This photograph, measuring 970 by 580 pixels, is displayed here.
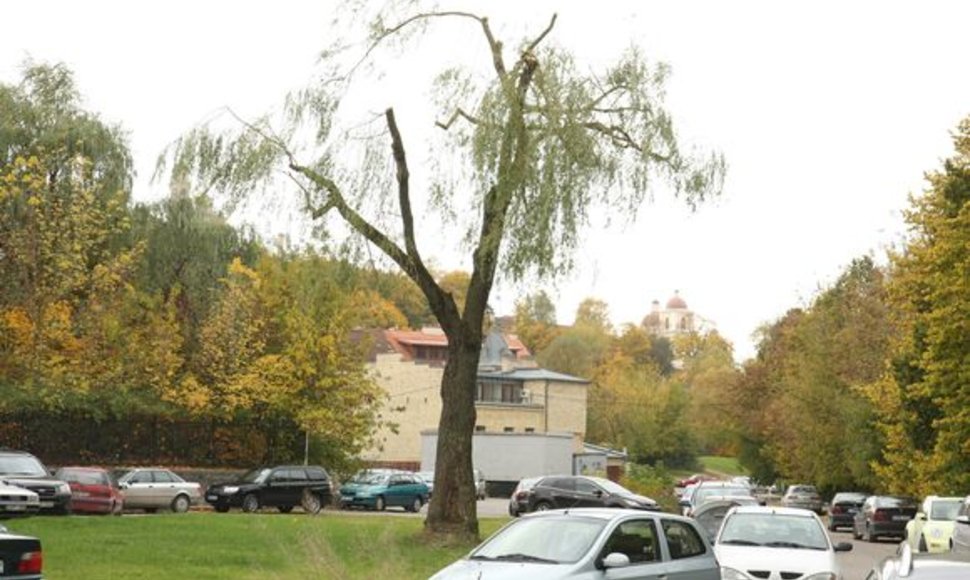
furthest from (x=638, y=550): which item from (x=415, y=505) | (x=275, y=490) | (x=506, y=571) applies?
(x=415, y=505)

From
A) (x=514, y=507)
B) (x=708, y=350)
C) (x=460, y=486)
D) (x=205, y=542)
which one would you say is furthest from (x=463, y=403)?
(x=708, y=350)

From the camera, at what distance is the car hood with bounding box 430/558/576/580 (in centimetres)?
1294

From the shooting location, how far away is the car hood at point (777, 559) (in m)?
18.4

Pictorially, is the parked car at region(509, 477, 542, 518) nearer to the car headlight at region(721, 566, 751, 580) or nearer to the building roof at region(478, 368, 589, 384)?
the car headlight at region(721, 566, 751, 580)

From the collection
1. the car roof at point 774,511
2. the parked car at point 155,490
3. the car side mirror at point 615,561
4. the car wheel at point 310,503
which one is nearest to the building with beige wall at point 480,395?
the car wheel at point 310,503

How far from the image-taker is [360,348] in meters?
54.9

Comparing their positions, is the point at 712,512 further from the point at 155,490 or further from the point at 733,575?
the point at 155,490

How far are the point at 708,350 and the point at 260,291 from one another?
12274 cm

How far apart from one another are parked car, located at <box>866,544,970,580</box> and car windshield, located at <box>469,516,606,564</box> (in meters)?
4.83

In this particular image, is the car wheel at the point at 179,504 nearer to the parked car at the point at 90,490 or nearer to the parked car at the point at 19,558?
the parked car at the point at 90,490

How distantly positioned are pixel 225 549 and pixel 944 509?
52.2 ft

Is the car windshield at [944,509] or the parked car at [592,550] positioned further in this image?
the car windshield at [944,509]

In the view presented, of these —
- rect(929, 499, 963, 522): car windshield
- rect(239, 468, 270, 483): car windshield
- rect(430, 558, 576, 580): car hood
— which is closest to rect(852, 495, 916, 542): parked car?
rect(929, 499, 963, 522): car windshield

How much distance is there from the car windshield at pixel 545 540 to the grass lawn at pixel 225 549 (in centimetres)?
230
